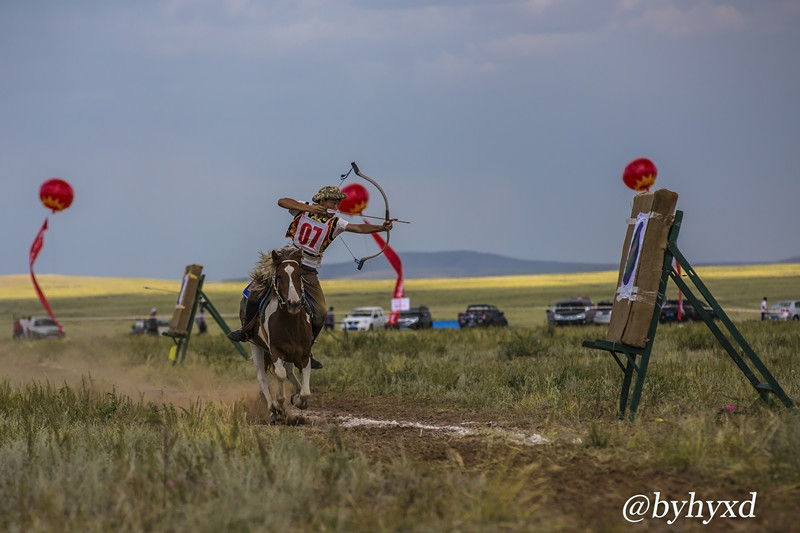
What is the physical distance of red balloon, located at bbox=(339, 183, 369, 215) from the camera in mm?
35625

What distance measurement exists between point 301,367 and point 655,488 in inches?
232

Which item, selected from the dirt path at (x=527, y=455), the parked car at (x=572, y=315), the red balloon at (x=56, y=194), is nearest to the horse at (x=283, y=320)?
the dirt path at (x=527, y=455)

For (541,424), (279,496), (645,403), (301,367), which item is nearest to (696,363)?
(645,403)

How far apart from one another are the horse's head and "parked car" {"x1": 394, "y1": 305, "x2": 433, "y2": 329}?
3951 cm

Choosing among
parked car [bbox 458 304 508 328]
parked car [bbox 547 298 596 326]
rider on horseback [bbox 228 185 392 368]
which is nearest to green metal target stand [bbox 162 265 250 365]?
rider on horseback [bbox 228 185 392 368]

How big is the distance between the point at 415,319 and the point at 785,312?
18.8 metres

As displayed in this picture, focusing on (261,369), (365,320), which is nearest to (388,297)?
(365,320)

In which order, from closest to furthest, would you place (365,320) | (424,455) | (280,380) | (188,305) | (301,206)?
1. (424,455)
2. (280,380)
3. (301,206)
4. (188,305)
5. (365,320)

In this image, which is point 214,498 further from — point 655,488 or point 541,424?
point 541,424

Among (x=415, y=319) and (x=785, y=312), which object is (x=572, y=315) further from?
(x=785, y=312)

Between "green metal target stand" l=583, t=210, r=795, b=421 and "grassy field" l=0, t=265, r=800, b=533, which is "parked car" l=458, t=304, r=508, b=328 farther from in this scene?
"green metal target stand" l=583, t=210, r=795, b=421

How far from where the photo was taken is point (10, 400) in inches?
513

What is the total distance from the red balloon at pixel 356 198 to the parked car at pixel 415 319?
15352 mm

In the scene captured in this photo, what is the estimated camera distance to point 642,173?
26250 mm
